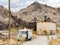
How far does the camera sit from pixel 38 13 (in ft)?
11.9

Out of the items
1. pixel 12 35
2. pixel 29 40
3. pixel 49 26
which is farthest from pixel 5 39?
pixel 49 26

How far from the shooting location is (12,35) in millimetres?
3652

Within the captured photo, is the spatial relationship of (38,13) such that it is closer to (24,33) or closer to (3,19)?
(24,33)

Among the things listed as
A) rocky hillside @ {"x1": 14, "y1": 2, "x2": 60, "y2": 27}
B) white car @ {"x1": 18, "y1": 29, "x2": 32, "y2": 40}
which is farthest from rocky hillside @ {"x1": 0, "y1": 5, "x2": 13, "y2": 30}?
white car @ {"x1": 18, "y1": 29, "x2": 32, "y2": 40}

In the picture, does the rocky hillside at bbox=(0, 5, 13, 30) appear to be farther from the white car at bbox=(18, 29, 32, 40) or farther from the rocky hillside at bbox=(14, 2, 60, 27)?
the white car at bbox=(18, 29, 32, 40)

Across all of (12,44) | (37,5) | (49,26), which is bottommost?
(12,44)

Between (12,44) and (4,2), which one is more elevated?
(4,2)

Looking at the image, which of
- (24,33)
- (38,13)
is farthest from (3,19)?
(38,13)

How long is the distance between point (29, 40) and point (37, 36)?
15 cm

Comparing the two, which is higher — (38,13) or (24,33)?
(38,13)

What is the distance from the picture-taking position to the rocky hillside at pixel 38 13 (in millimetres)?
3576

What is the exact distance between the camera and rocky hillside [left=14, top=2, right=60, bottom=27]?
358cm

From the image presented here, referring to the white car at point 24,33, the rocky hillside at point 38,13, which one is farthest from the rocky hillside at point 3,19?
the white car at point 24,33

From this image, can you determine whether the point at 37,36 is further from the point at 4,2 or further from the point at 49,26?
the point at 4,2
